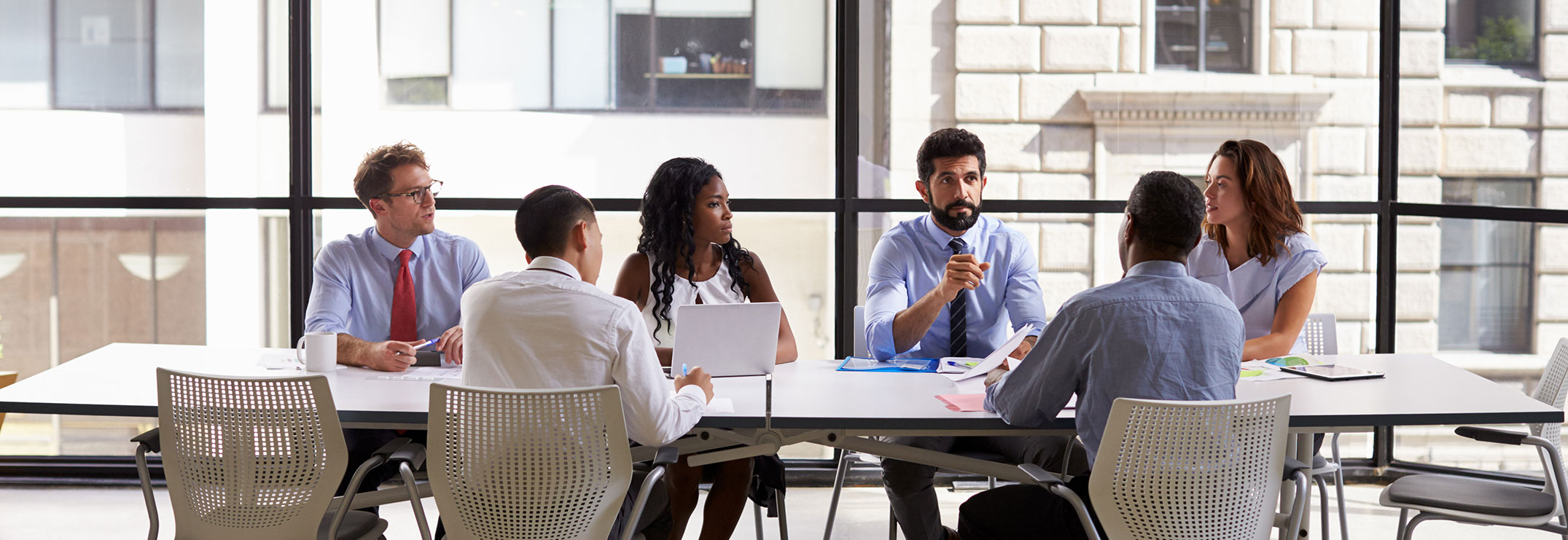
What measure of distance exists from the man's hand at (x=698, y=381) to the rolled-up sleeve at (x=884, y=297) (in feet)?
2.71

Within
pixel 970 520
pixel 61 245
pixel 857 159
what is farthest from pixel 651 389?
pixel 61 245

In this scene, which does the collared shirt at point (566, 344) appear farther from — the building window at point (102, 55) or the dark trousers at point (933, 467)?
the building window at point (102, 55)

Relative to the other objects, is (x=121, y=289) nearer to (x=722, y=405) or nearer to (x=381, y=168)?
(x=381, y=168)

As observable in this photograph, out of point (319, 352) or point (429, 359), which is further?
point (429, 359)

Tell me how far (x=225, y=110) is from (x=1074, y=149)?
3502mm

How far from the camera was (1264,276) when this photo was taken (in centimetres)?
336

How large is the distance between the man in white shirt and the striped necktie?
1.29 metres

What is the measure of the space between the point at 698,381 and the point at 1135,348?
960 millimetres

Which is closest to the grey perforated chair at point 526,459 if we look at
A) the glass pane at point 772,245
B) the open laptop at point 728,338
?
the open laptop at point 728,338

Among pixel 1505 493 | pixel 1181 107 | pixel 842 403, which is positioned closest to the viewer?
pixel 842 403

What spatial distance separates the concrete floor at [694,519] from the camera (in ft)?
12.8

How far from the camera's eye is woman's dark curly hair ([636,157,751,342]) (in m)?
3.29

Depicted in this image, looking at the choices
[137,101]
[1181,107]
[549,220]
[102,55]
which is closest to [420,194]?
[549,220]

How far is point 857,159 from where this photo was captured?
453cm
